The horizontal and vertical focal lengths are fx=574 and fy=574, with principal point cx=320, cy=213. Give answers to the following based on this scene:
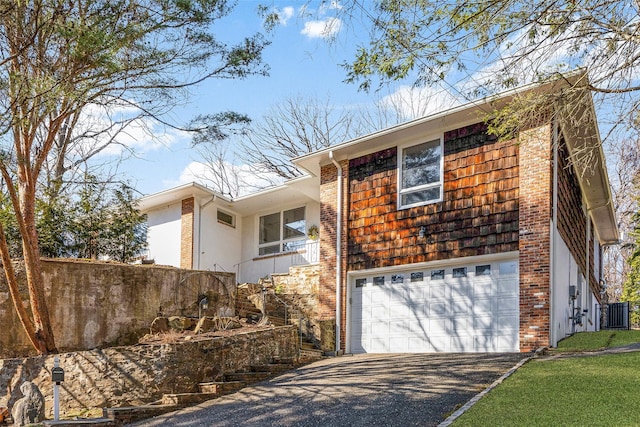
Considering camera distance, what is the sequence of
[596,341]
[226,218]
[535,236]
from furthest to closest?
[226,218] → [596,341] → [535,236]

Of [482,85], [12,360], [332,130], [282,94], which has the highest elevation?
[282,94]

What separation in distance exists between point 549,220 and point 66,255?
12.0 m

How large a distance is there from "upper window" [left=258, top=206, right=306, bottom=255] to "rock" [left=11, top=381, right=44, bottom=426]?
10919 mm

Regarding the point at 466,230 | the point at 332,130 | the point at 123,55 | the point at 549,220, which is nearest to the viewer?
the point at 123,55

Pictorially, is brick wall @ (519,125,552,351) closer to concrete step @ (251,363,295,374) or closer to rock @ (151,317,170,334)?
concrete step @ (251,363,295,374)

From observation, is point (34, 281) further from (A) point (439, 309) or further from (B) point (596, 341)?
(B) point (596, 341)

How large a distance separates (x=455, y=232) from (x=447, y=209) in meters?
0.55

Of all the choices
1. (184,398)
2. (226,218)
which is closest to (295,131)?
(226,218)

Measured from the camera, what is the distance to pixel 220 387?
1035cm

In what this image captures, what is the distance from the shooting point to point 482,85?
8.41m

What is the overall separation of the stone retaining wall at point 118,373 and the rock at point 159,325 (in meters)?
2.05

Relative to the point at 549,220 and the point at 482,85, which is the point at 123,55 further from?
the point at 549,220

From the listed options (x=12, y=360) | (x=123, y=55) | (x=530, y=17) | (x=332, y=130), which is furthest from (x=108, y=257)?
(x=332, y=130)

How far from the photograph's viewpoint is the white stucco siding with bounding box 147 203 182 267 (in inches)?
785
